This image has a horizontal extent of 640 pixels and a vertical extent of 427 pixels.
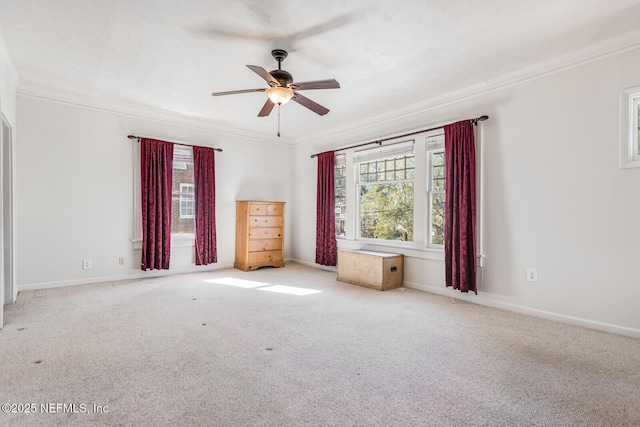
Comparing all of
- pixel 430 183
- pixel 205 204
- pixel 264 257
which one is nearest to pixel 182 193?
pixel 205 204

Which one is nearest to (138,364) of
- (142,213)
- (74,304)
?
(74,304)

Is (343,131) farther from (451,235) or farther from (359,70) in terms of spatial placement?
(451,235)

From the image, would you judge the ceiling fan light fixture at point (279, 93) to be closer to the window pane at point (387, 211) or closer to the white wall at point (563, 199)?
the white wall at point (563, 199)

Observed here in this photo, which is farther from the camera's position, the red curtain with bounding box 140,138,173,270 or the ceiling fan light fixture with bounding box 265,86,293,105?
the red curtain with bounding box 140,138,173,270

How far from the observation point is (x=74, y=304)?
355 centimetres

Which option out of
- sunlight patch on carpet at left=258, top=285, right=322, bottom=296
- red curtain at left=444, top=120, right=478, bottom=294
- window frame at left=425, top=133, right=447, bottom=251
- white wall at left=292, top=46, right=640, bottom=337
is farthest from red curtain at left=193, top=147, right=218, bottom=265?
white wall at left=292, top=46, right=640, bottom=337

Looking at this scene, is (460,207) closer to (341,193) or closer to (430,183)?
(430,183)

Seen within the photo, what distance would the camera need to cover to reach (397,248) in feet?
15.4

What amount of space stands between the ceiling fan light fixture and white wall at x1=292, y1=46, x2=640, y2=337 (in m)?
2.27

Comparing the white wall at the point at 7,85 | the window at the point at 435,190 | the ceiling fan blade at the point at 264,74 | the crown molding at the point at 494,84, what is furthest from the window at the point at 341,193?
the white wall at the point at 7,85

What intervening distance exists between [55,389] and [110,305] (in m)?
1.81

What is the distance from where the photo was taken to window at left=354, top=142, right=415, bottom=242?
467cm

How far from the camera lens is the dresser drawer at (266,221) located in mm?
5611

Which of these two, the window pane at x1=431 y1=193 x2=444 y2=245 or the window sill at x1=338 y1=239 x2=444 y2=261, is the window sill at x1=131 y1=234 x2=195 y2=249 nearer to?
the window sill at x1=338 y1=239 x2=444 y2=261
